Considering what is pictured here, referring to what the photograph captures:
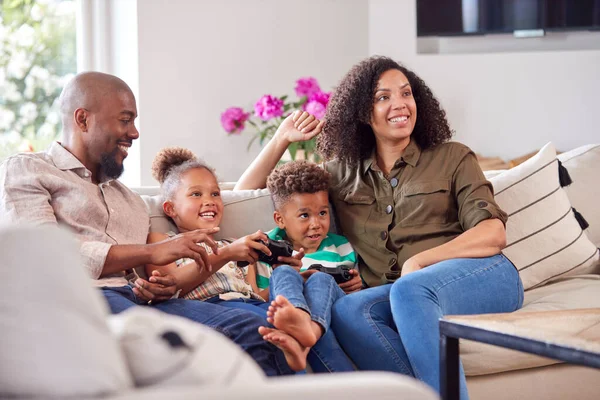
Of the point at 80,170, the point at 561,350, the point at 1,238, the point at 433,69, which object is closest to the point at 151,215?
the point at 80,170

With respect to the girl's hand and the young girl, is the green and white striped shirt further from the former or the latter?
the girl's hand

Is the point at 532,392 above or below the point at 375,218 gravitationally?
below

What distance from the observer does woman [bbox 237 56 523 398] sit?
1.89 meters

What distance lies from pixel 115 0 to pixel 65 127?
193cm

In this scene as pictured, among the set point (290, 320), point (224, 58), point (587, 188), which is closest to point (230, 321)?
point (290, 320)

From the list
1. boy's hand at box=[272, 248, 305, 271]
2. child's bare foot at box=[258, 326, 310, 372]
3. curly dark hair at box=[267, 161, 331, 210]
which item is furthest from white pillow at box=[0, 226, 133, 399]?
curly dark hair at box=[267, 161, 331, 210]

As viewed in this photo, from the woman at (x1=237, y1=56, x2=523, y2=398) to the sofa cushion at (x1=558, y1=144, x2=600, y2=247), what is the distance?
524mm

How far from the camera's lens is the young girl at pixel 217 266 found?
69.9 inches

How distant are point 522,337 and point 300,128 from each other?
4.11 ft

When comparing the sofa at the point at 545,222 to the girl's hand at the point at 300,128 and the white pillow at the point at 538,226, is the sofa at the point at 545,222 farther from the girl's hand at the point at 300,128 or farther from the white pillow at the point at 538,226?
the girl's hand at the point at 300,128

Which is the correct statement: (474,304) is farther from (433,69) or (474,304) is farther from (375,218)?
(433,69)

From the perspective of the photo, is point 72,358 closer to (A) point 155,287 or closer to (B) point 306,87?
(A) point 155,287

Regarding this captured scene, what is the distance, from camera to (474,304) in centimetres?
197

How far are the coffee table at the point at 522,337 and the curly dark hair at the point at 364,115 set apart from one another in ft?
2.76
